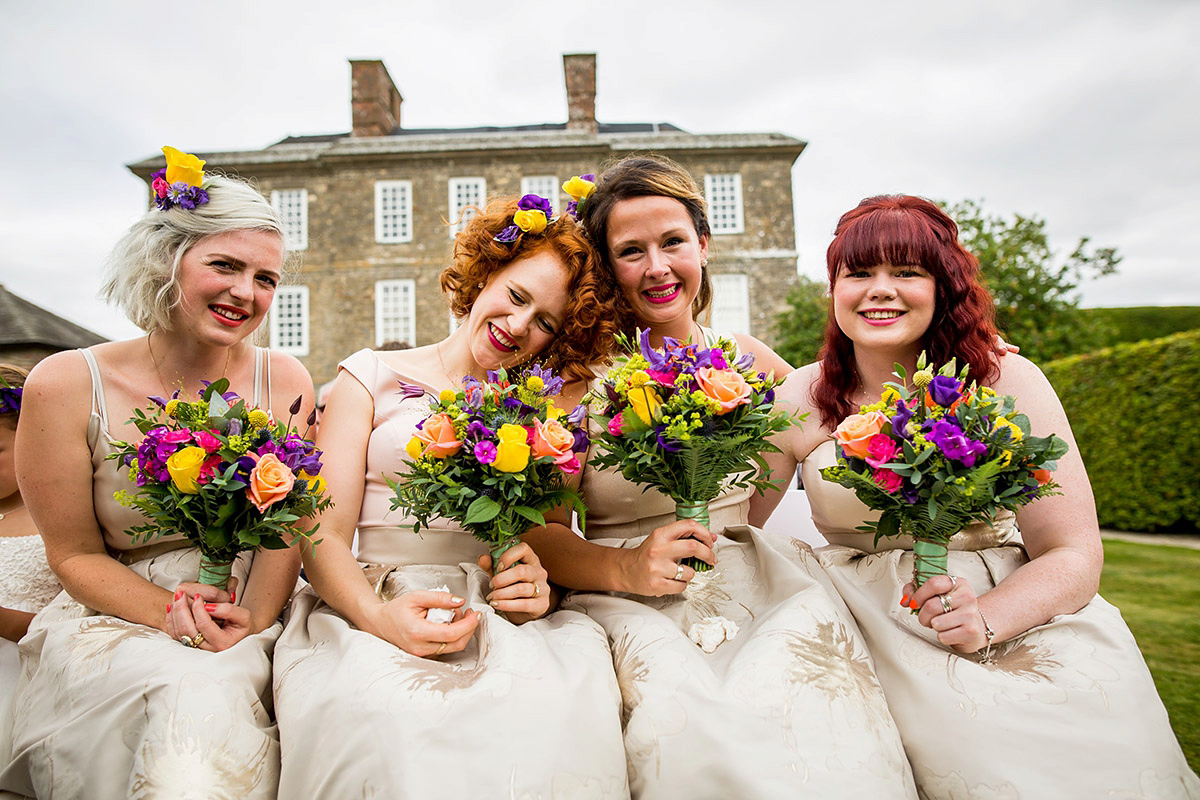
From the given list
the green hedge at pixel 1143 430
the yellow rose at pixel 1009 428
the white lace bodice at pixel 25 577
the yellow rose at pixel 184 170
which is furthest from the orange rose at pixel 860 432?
the green hedge at pixel 1143 430

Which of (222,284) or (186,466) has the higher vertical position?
(222,284)

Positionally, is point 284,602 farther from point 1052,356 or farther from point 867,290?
point 1052,356

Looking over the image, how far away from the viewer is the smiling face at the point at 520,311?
10.2 ft

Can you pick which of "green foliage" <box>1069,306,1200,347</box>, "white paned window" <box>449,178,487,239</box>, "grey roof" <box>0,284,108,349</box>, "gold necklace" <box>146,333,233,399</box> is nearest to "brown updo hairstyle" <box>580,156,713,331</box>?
"gold necklace" <box>146,333,233,399</box>

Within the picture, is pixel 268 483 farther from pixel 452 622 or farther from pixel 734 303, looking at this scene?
pixel 734 303

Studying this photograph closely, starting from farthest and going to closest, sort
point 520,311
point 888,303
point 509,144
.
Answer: point 509,144
point 520,311
point 888,303

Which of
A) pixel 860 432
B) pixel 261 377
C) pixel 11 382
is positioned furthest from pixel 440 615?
pixel 11 382

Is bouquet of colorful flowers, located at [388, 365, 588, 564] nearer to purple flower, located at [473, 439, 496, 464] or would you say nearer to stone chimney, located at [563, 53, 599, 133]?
purple flower, located at [473, 439, 496, 464]

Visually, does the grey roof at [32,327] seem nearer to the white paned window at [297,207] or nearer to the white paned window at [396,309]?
the white paned window at [396,309]

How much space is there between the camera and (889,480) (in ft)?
7.47

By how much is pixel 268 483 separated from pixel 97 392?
3.77 feet

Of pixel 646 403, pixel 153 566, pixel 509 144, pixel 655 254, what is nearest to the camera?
pixel 646 403

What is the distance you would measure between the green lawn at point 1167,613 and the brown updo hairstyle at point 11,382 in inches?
225

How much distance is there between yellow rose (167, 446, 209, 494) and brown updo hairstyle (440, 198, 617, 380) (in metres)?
1.41
